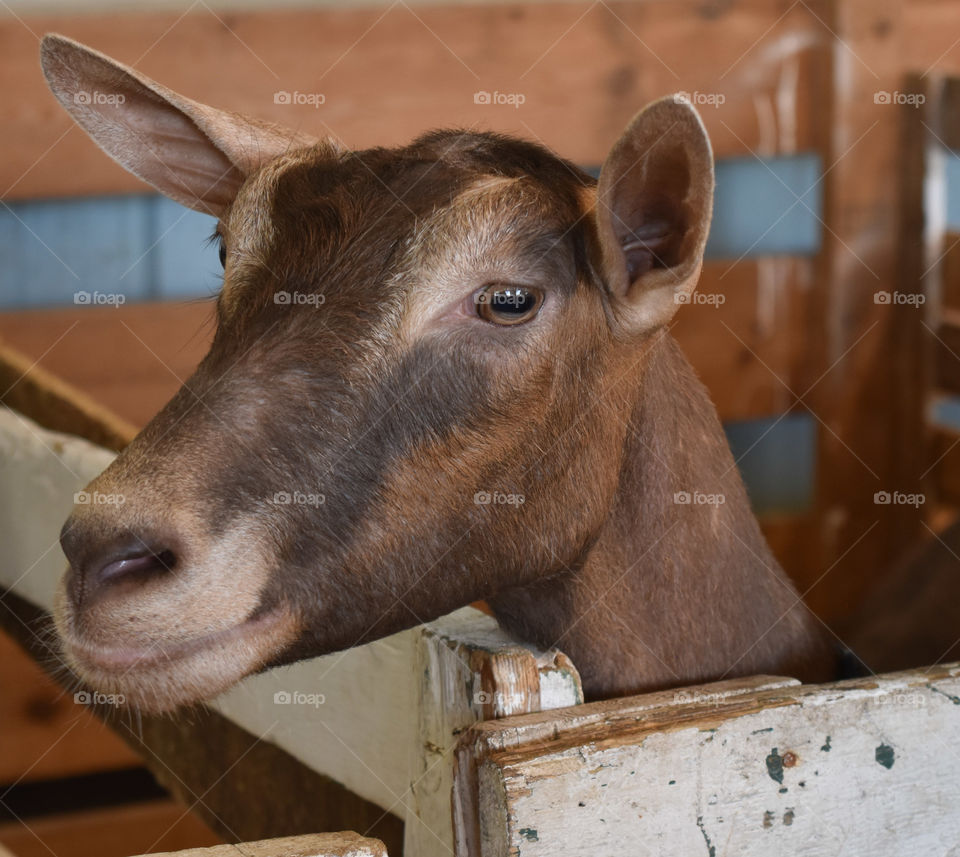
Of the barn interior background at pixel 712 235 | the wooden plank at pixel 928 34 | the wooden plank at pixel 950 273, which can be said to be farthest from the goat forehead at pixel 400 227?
the wooden plank at pixel 928 34

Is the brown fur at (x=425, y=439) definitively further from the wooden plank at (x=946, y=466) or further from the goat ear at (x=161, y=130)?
the wooden plank at (x=946, y=466)

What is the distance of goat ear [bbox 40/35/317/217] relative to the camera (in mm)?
1862

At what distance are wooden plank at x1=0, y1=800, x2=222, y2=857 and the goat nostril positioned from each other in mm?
2822

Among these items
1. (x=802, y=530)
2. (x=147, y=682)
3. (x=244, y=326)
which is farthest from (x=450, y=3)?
(x=147, y=682)

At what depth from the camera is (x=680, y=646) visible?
1797mm

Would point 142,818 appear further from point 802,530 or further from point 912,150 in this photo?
point 912,150

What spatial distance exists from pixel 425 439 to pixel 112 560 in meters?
0.40

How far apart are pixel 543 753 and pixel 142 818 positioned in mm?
3172

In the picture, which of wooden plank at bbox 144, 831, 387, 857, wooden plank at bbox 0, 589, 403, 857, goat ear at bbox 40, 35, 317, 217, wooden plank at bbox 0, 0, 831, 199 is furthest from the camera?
wooden plank at bbox 0, 0, 831, 199

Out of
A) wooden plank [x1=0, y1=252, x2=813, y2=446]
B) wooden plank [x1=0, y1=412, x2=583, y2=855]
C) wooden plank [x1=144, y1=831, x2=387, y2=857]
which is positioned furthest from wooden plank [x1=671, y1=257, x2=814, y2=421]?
wooden plank [x1=144, y1=831, x2=387, y2=857]

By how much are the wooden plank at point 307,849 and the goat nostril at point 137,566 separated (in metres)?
0.31

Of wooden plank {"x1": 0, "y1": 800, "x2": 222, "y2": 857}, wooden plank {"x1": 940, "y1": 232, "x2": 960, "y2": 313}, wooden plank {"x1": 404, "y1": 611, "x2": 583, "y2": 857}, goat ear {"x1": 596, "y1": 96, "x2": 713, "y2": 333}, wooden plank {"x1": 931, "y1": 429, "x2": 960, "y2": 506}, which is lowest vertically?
wooden plank {"x1": 404, "y1": 611, "x2": 583, "y2": 857}

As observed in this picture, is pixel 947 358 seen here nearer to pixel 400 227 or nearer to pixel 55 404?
pixel 55 404

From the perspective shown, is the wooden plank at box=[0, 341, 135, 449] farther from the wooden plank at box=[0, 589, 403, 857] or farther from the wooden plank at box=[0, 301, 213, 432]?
the wooden plank at box=[0, 301, 213, 432]
